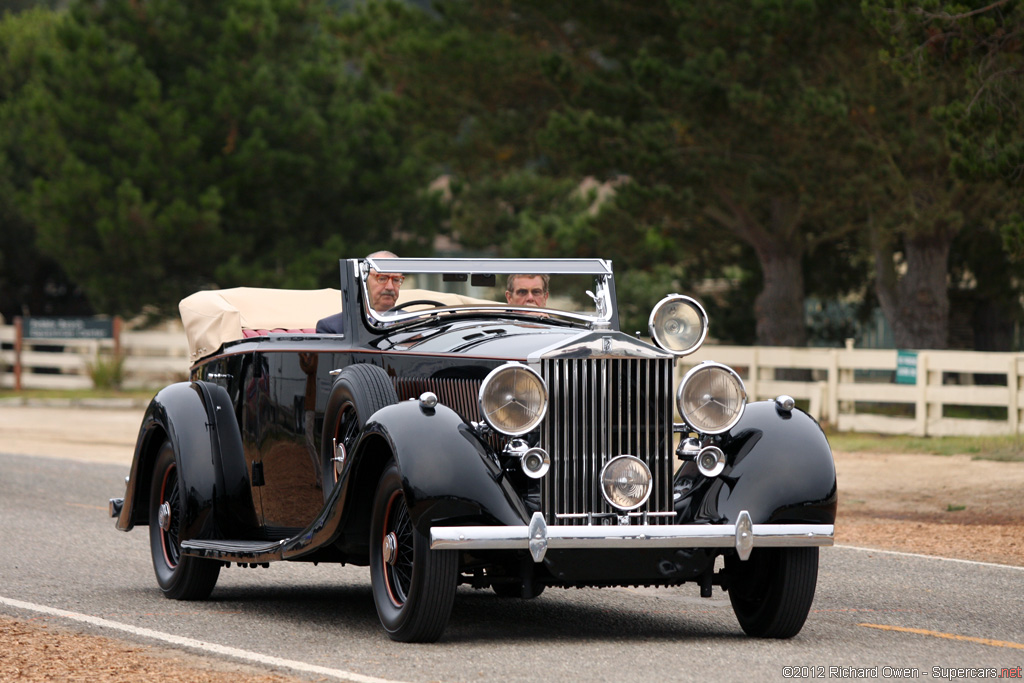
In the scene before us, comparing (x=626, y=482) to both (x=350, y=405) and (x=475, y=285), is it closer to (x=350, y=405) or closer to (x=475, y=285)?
(x=350, y=405)

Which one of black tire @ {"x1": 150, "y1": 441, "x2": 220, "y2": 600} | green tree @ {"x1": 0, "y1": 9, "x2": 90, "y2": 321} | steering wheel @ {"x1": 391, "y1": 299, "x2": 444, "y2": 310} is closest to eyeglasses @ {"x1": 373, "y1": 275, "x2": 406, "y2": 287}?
steering wheel @ {"x1": 391, "y1": 299, "x2": 444, "y2": 310}

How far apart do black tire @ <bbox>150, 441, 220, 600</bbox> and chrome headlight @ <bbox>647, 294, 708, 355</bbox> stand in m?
2.91

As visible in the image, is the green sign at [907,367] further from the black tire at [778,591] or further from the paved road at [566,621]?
the black tire at [778,591]

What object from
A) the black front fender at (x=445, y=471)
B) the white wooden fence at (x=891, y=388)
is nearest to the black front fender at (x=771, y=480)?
the black front fender at (x=445, y=471)

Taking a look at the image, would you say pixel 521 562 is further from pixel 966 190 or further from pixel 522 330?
pixel 966 190

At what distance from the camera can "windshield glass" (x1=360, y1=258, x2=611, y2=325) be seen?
790 centimetres

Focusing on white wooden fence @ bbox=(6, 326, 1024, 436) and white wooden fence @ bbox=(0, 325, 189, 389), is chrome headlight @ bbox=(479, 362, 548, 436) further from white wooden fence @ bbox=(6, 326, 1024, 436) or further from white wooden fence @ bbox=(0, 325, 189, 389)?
white wooden fence @ bbox=(0, 325, 189, 389)

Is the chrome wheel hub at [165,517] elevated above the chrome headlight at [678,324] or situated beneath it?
situated beneath

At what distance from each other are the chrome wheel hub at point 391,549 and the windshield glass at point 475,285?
1.47 m

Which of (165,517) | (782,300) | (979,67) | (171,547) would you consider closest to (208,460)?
(165,517)

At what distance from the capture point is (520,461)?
21.7 feet

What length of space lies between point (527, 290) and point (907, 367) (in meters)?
13.8

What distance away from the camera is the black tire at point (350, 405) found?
6.95 m

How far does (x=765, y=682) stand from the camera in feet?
18.9
